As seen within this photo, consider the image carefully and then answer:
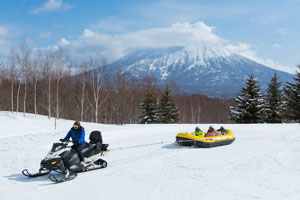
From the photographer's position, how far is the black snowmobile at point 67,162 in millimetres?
6531

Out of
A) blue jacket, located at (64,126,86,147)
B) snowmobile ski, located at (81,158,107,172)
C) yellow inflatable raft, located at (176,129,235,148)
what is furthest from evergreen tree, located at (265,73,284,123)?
blue jacket, located at (64,126,86,147)

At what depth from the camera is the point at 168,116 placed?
3616 cm

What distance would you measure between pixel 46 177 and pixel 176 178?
3516 mm

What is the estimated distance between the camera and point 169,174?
711 cm

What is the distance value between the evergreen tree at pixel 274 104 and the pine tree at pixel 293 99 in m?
1.45

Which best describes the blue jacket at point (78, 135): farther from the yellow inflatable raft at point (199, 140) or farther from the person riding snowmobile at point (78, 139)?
the yellow inflatable raft at point (199, 140)

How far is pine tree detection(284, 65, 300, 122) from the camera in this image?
28.3 meters

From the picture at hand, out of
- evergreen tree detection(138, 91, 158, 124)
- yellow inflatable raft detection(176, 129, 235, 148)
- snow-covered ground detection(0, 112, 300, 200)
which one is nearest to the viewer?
snow-covered ground detection(0, 112, 300, 200)

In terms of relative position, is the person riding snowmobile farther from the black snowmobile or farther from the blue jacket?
the black snowmobile

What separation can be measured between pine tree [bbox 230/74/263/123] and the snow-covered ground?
55.8 ft

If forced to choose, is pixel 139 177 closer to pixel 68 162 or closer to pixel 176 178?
pixel 176 178

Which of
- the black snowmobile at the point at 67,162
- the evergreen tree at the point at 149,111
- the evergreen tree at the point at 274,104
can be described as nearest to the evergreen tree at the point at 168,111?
the evergreen tree at the point at 149,111

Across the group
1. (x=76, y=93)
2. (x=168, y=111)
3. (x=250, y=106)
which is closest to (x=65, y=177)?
(x=250, y=106)

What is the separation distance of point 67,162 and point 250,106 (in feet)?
85.9
